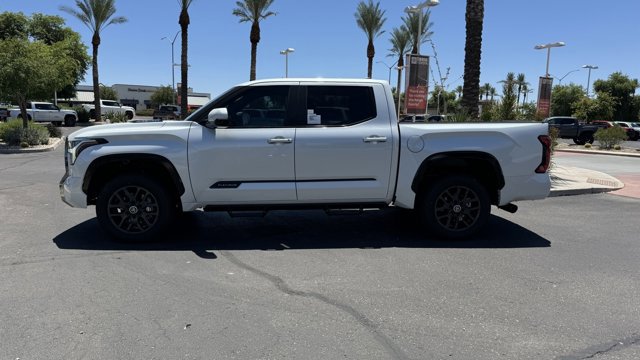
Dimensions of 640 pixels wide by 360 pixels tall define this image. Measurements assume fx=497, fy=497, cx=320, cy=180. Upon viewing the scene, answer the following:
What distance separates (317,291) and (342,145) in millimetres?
1954

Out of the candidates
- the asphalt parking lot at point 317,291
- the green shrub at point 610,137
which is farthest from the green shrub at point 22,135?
the green shrub at point 610,137

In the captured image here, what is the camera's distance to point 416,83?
1532 centimetres

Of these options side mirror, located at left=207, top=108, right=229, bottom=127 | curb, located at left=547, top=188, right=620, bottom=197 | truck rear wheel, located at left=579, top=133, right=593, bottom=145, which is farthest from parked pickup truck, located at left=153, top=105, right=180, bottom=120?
side mirror, located at left=207, top=108, right=229, bottom=127

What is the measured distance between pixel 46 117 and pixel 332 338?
37911mm

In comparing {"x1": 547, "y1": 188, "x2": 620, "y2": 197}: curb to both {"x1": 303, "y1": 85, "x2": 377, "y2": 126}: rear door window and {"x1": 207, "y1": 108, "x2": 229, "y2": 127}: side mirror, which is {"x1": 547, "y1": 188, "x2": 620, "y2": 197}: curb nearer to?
{"x1": 303, "y1": 85, "x2": 377, "y2": 126}: rear door window

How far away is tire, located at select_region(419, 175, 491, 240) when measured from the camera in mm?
6207

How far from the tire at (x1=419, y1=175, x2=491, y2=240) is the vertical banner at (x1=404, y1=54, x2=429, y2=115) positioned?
9.36 meters

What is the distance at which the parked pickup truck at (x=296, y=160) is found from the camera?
19.1 ft

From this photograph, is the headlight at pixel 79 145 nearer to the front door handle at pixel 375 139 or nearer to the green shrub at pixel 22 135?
the front door handle at pixel 375 139

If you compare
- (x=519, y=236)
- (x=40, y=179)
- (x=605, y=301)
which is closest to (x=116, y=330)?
(x=605, y=301)

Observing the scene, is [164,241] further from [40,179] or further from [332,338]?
[40,179]

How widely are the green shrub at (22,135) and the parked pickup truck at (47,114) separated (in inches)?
651

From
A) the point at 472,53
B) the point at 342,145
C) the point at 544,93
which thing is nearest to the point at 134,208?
the point at 342,145

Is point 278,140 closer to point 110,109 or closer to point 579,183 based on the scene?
point 579,183
